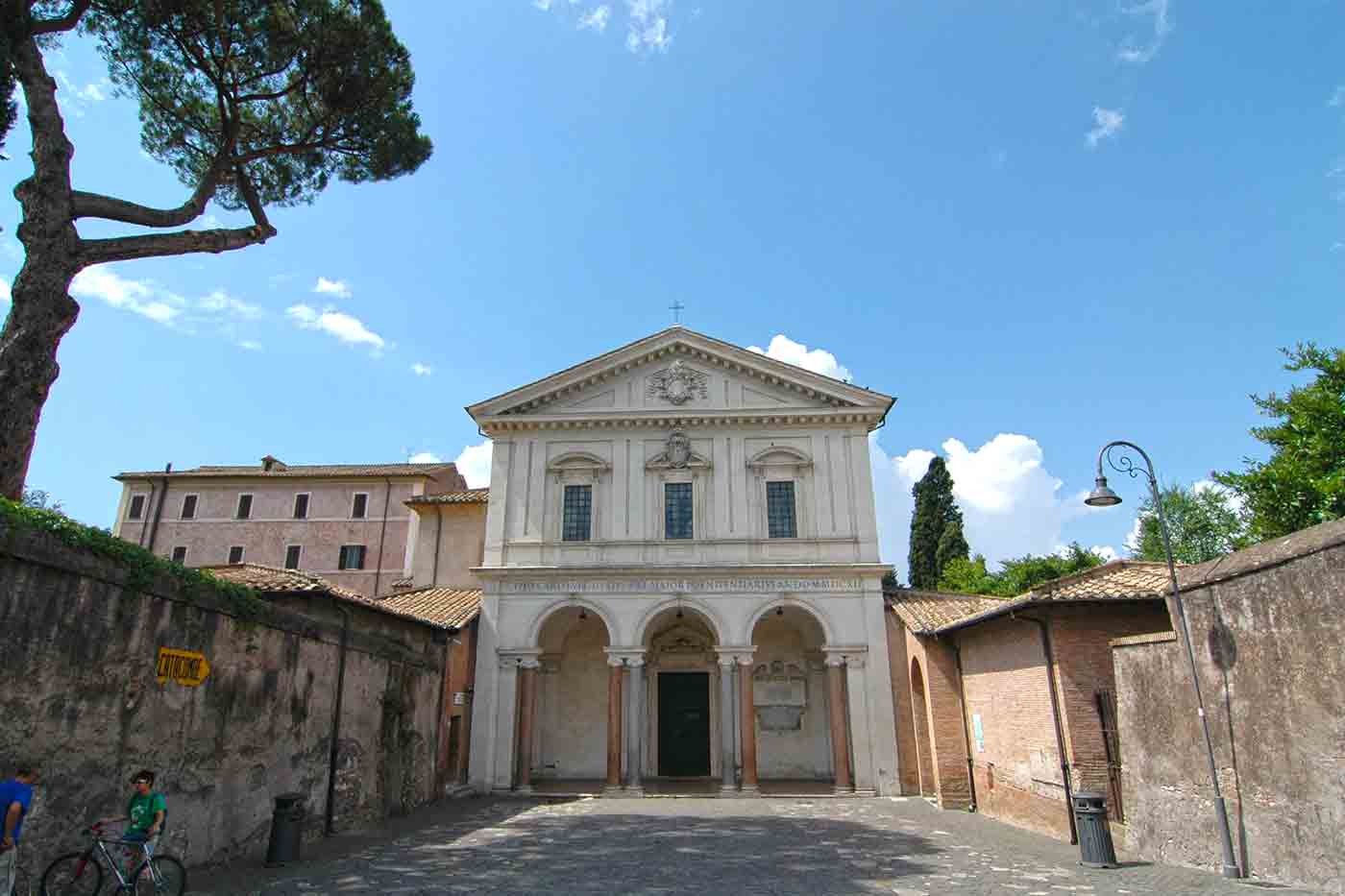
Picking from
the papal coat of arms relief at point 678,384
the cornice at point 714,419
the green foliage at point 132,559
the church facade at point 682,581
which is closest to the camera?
the green foliage at point 132,559

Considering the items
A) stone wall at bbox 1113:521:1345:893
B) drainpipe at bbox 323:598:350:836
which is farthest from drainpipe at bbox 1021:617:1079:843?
drainpipe at bbox 323:598:350:836

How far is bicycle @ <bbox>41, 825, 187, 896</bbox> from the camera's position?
6.79 m

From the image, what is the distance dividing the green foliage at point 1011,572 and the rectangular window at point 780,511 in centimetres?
1703

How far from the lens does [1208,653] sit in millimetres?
8773

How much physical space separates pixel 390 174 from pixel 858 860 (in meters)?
14.7

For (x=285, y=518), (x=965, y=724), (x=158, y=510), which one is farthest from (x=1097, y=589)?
(x=158, y=510)

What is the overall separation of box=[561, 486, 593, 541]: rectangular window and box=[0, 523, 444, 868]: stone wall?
23.9ft

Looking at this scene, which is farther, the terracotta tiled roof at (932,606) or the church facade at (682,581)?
the church facade at (682,581)

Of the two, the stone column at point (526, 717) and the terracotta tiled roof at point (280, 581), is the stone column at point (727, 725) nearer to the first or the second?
the stone column at point (526, 717)

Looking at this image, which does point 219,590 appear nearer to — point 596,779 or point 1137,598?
point 1137,598

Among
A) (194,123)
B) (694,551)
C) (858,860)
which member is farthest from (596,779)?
(194,123)

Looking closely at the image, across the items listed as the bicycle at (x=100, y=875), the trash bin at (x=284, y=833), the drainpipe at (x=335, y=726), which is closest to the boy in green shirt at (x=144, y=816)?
the bicycle at (x=100, y=875)

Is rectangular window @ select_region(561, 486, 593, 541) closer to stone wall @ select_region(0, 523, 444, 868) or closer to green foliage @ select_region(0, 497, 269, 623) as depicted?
stone wall @ select_region(0, 523, 444, 868)

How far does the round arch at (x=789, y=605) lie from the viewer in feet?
64.1
